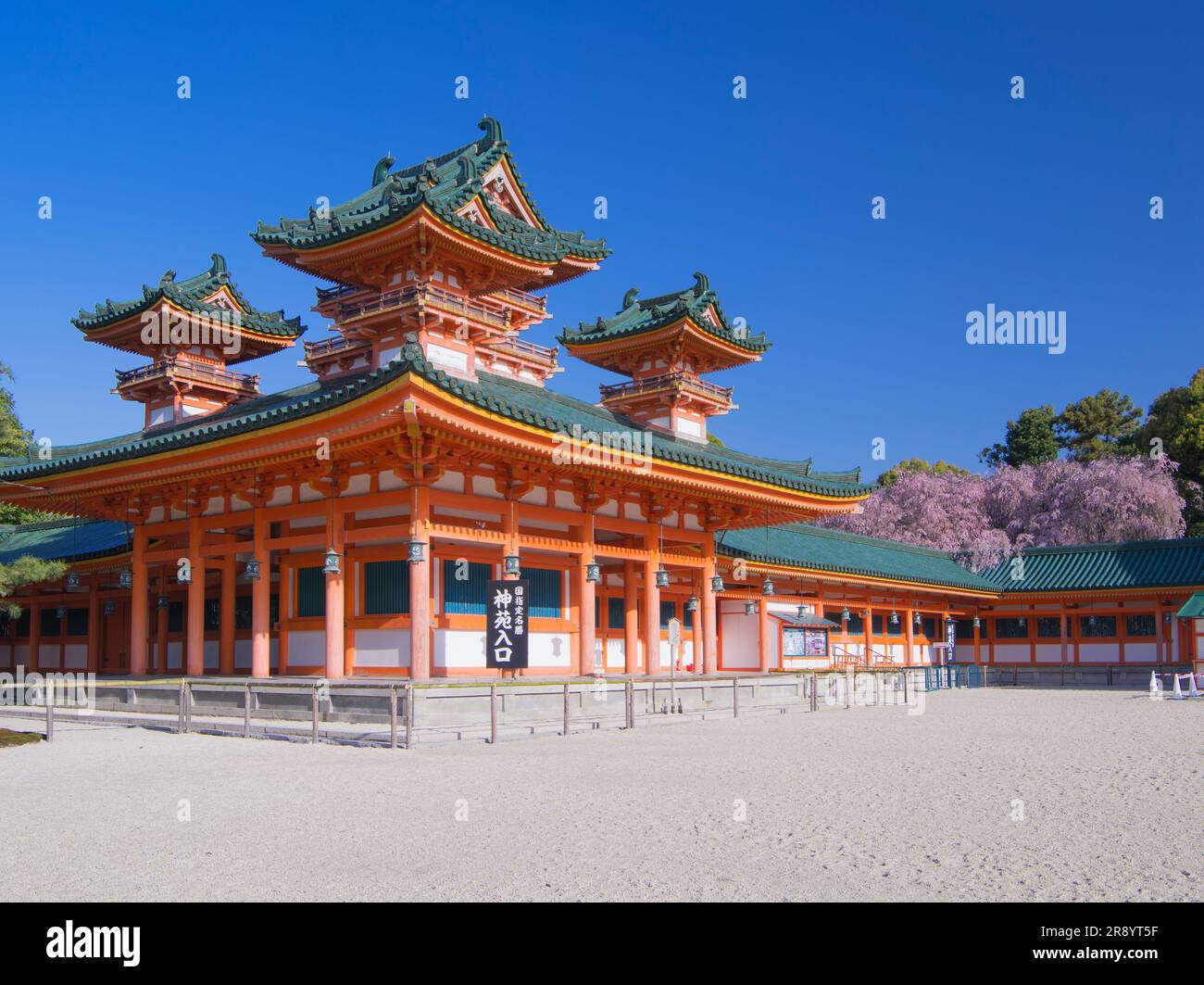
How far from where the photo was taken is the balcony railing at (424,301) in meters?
24.2

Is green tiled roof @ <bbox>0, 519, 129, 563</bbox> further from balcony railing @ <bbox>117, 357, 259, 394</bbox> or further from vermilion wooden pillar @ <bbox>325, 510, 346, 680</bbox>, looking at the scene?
vermilion wooden pillar @ <bbox>325, 510, 346, 680</bbox>

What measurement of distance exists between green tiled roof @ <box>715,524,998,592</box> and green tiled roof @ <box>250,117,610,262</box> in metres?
10.7

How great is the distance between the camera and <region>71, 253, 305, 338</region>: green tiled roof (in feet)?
95.9

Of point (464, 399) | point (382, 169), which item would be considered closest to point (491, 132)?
point (382, 169)

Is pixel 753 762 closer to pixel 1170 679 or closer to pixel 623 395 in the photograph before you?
pixel 623 395

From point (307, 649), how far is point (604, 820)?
14226 millimetres

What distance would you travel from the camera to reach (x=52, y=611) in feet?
113

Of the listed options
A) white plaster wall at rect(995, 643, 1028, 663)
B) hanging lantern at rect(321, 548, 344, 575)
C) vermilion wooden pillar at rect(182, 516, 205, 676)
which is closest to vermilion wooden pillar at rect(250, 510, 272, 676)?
vermilion wooden pillar at rect(182, 516, 205, 676)

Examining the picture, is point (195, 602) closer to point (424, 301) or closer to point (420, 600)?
point (420, 600)

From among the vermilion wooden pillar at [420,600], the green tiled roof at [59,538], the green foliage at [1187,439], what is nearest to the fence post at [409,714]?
the vermilion wooden pillar at [420,600]

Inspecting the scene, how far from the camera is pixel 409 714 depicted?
1678 cm

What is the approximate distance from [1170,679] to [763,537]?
54.0 ft

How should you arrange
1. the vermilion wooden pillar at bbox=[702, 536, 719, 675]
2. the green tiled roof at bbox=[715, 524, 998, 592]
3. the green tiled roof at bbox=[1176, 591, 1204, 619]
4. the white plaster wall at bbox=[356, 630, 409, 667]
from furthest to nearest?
1. the green tiled roof at bbox=[1176, 591, 1204, 619]
2. the green tiled roof at bbox=[715, 524, 998, 592]
3. the vermilion wooden pillar at bbox=[702, 536, 719, 675]
4. the white plaster wall at bbox=[356, 630, 409, 667]

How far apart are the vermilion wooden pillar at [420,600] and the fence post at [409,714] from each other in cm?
179
